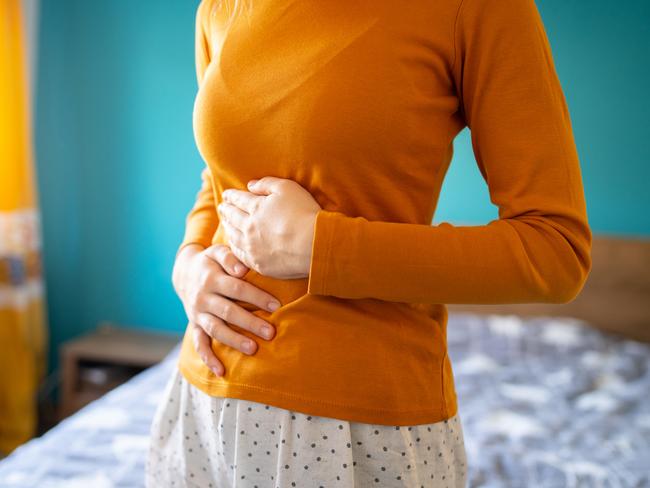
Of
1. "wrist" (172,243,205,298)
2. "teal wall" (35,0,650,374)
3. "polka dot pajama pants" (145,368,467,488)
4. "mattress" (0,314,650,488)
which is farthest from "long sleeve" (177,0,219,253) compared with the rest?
"teal wall" (35,0,650,374)

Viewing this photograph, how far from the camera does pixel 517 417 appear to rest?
1803 mm

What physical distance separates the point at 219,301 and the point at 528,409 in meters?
1.42

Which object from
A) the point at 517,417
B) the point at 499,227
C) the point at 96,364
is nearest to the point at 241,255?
the point at 499,227

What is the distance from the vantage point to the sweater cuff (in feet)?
1.99

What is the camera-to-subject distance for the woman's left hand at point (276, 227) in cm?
64

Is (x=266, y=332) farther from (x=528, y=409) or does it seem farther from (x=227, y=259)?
(x=528, y=409)

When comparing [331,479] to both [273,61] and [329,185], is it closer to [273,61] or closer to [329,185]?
[329,185]

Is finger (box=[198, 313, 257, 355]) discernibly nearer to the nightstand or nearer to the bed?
the bed

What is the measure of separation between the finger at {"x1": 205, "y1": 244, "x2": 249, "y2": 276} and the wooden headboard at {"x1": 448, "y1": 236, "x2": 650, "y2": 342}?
1947 mm

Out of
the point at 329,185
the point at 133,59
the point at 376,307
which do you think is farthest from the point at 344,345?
the point at 133,59

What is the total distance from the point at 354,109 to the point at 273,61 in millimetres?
119

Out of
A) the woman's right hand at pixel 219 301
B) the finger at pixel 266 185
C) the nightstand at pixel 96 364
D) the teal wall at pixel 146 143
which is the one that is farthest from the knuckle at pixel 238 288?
the teal wall at pixel 146 143

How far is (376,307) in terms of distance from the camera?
0.67 m

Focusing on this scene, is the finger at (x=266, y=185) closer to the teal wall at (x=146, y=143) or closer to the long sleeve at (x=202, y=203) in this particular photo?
the long sleeve at (x=202, y=203)
